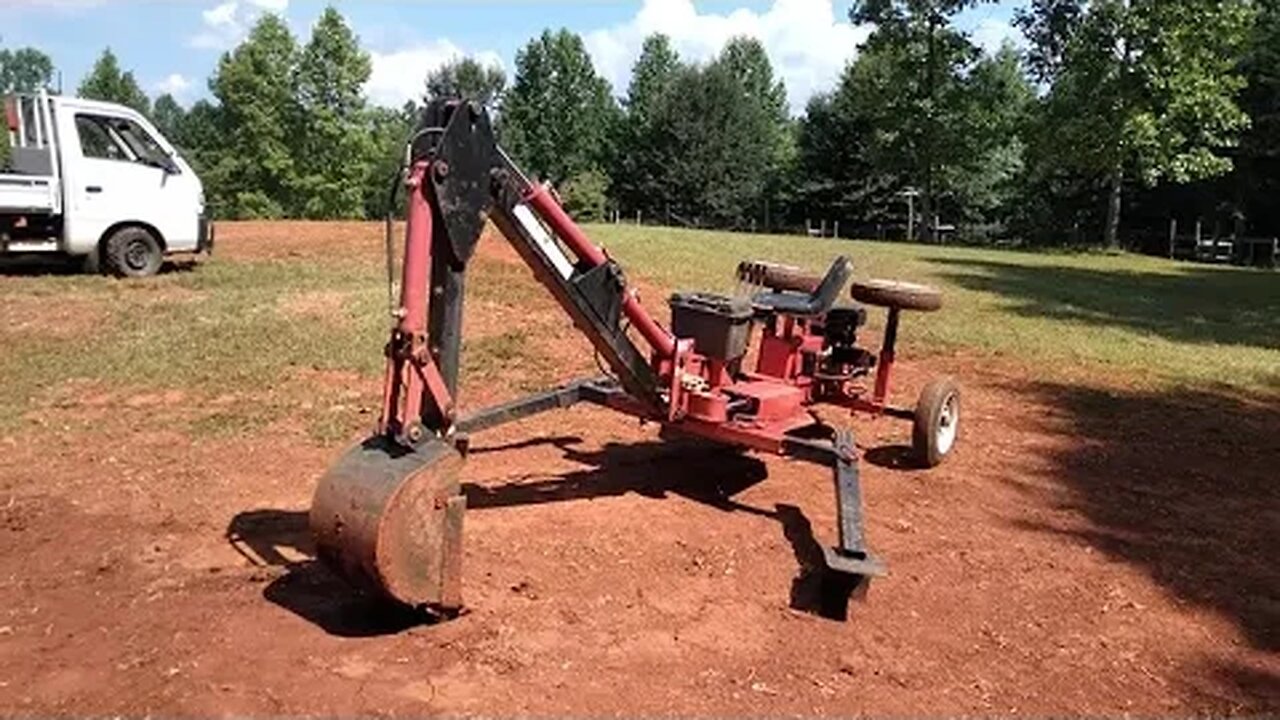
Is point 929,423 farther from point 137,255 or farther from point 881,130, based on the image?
point 881,130

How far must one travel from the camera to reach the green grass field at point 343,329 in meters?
8.95

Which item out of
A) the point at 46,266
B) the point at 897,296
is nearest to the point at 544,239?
the point at 897,296

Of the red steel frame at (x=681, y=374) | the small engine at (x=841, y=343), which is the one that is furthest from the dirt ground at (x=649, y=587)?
the small engine at (x=841, y=343)

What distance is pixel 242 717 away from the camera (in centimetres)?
368

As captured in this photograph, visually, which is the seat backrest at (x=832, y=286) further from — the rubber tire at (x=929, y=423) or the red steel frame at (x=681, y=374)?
the rubber tire at (x=929, y=423)

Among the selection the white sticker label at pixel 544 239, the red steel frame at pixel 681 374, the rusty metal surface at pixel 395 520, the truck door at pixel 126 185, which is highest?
the truck door at pixel 126 185

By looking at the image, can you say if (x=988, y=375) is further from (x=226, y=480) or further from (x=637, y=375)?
(x=226, y=480)

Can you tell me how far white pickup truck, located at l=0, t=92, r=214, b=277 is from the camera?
13555 mm

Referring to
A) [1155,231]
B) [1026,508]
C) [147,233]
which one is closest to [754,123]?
[1155,231]

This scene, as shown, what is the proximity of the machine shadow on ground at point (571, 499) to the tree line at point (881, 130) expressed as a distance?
20491 mm

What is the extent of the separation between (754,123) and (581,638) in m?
55.0

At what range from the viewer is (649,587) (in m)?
4.95

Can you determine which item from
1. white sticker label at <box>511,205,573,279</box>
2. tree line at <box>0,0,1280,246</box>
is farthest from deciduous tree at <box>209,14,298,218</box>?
white sticker label at <box>511,205,573,279</box>

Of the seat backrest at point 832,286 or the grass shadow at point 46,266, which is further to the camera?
the grass shadow at point 46,266
